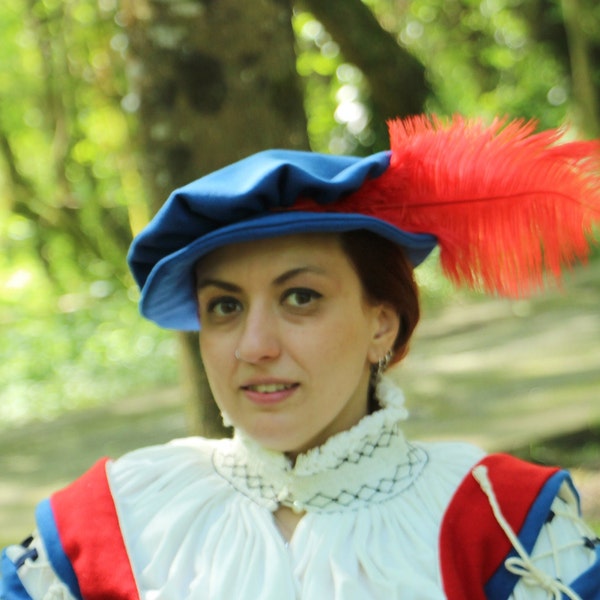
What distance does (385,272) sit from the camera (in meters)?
2.08

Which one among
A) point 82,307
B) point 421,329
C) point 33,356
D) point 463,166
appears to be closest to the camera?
point 463,166

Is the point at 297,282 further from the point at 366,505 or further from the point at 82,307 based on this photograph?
the point at 82,307

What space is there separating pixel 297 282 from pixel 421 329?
7.67m

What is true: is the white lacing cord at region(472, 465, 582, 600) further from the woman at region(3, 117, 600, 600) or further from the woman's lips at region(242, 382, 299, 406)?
the woman's lips at region(242, 382, 299, 406)

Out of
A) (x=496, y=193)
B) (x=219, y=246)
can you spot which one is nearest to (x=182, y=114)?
(x=219, y=246)

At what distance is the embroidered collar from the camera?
2.04m

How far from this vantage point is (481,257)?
6.89ft

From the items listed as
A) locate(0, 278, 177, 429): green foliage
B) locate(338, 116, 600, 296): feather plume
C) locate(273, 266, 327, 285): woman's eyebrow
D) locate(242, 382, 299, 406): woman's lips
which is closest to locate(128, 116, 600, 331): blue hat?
locate(338, 116, 600, 296): feather plume

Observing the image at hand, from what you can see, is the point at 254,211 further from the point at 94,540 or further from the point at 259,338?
the point at 94,540

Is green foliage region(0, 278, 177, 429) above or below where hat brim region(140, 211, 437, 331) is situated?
below

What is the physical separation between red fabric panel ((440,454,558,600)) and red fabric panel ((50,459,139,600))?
600 mm

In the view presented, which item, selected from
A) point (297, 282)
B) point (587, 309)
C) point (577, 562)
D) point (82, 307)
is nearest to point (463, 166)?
point (297, 282)

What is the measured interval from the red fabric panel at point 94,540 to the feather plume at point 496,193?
808 mm

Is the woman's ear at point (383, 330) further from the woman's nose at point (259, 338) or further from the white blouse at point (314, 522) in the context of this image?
the woman's nose at point (259, 338)
